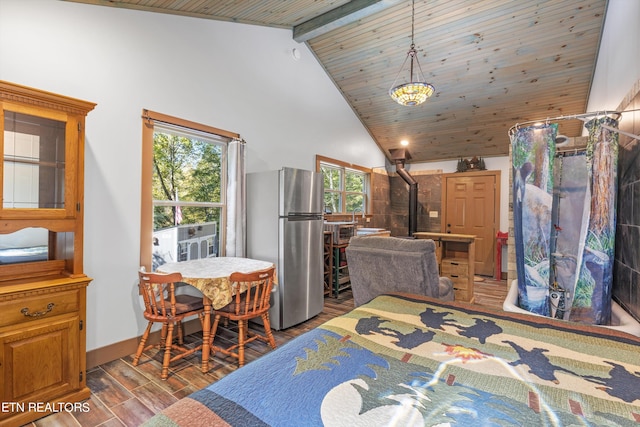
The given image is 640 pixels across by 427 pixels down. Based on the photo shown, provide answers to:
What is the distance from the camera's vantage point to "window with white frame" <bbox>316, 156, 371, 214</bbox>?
5.30 meters

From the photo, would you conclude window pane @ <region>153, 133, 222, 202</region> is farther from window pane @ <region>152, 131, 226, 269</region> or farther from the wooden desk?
the wooden desk

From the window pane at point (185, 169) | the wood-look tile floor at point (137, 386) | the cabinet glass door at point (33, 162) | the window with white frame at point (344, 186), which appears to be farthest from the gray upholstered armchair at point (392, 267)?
the window with white frame at point (344, 186)

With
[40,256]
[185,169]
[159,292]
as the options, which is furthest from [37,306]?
[185,169]

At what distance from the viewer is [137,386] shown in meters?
2.22

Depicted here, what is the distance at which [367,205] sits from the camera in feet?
Answer: 20.4

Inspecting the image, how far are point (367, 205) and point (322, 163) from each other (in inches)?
65.2

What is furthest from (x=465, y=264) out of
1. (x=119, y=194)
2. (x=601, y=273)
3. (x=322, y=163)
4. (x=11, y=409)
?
(x=11, y=409)

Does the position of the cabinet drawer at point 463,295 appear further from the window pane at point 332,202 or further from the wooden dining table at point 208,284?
the wooden dining table at point 208,284

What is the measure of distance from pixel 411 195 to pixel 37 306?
233 inches

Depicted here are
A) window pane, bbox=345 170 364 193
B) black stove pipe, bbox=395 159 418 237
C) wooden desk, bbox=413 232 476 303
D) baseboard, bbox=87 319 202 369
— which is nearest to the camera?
baseboard, bbox=87 319 202 369

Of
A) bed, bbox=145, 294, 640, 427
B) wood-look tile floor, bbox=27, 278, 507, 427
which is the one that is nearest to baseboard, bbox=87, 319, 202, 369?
wood-look tile floor, bbox=27, 278, 507, 427

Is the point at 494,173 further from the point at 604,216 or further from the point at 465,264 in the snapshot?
the point at 604,216

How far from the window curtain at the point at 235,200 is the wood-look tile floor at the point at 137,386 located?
0.98 meters

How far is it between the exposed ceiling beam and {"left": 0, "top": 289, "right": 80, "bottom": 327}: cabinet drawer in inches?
154
